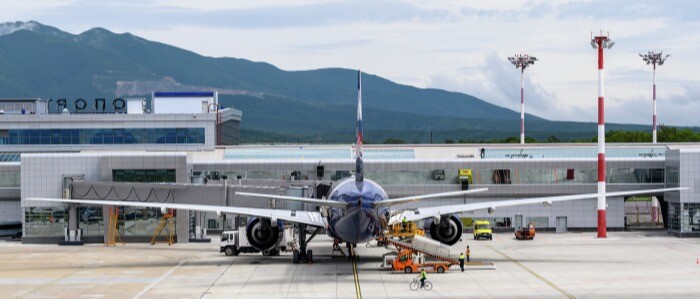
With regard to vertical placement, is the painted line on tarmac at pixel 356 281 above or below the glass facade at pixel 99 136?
below

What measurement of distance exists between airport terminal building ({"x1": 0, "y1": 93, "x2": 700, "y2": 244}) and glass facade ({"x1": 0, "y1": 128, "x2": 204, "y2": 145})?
0.12 metres

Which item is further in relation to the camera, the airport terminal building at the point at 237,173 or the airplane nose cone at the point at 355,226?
the airport terminal building at the point at 237,173

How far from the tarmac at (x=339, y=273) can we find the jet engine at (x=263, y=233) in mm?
1415

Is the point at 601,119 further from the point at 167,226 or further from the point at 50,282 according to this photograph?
the point at 50,282

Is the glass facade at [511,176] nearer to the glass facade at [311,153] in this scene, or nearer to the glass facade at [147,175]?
the glass facade at [311,153]

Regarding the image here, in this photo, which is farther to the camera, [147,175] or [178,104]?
[178,104]

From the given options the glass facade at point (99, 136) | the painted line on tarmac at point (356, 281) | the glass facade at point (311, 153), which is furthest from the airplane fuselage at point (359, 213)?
the glass facade at point (99, 136)

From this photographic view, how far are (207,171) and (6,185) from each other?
19107 mm

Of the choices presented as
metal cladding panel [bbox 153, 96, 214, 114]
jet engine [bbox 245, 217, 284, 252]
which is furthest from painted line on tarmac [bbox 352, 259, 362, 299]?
metal cladding panel [bbox 153, 96, 214, 114]

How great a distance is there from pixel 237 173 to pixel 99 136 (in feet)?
93.3

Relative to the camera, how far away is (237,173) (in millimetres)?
113812

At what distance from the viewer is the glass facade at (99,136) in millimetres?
134750

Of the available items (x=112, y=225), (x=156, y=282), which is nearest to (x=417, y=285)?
(x=156, y=282)

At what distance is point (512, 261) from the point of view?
250ft
